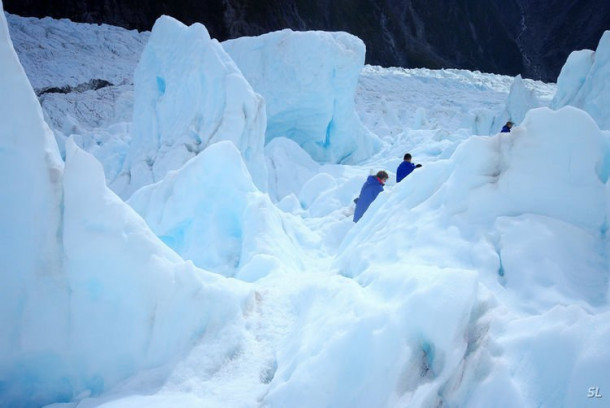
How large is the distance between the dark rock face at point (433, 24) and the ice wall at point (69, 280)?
107 ft

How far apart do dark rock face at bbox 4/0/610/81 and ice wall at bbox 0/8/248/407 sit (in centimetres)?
3263

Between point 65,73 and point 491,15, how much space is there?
49.6 m

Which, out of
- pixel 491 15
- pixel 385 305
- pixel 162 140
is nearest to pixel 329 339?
pixel 385 305

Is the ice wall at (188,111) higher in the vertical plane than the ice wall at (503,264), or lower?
lower

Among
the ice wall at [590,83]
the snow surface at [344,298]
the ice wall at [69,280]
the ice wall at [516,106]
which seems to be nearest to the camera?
the snow surface at [344,298]

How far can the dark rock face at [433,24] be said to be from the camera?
34844 mm

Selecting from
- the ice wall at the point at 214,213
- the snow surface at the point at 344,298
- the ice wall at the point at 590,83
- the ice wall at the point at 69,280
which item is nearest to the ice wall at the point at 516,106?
the ice wall at the point at 590,83

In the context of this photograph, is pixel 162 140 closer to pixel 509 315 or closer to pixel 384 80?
pixel 509 315

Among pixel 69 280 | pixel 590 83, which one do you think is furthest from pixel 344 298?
pixel 590 83

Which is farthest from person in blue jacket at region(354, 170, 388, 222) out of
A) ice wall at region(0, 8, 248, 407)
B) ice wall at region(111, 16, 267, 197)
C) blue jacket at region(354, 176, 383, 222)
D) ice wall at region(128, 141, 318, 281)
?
ice wall at region(0, 8, 248, 407)

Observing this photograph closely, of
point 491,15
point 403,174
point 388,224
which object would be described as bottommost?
point 491,15

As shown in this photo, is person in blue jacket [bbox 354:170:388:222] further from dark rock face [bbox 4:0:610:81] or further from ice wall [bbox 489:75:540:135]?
dark rock face [bbox 4:0:610:81]

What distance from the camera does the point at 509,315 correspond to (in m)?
1.83

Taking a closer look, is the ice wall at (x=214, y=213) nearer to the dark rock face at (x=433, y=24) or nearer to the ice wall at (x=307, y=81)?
the ice wall at (x=307, y=81)
